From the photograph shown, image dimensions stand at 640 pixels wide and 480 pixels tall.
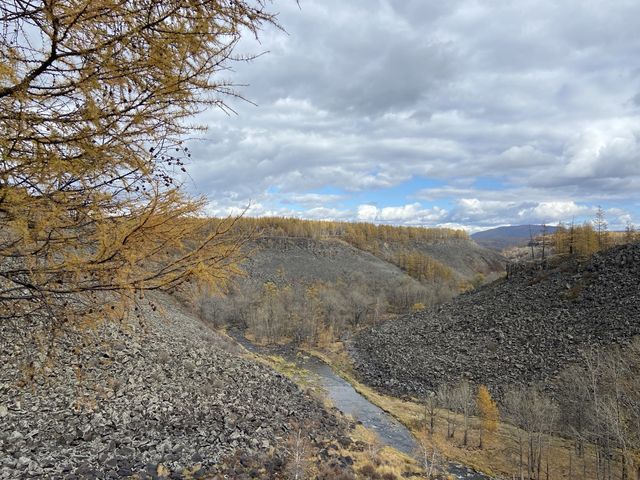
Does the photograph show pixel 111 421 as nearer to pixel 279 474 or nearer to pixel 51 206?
pixel 279 474

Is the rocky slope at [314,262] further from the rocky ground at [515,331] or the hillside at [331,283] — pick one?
the rocky ground at [515,331]

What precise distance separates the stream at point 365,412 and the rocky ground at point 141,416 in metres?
Answer: 5.52

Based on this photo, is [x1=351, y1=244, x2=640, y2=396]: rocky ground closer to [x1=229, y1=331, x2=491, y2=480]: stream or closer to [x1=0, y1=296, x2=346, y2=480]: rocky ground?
[x1=229, y1=331, x2=491, y2=480]: stream

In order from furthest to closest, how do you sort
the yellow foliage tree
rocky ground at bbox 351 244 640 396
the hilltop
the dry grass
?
the hilltop
rocky ground at bbox 351 244 640 396
the yellow foliage tree
the dry grass

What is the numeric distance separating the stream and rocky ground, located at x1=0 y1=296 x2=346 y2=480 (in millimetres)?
5521

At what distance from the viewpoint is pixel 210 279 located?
3.52m

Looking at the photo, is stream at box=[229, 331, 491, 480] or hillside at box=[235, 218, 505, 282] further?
hillside at box=[235, 218, 505, 282]

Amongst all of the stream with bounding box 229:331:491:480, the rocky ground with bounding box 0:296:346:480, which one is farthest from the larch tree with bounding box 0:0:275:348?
the stream with bounding box 229:331:491:480

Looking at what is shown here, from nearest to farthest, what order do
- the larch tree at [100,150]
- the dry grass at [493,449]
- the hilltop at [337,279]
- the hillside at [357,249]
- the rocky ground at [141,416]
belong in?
the larch tree at [100,150], the rocky ground at [141,416], the dry grass at [493,449], the hilltop at [337,279], the hillside at [357,249]

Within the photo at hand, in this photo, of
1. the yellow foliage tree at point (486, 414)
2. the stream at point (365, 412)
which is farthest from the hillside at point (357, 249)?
the yellow foliage tree at point (486, 414)

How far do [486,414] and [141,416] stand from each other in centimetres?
2534

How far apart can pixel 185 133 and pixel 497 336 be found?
4790 cm

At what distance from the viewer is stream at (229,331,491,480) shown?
936 inches

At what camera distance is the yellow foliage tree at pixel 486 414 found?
28438 millimetres
